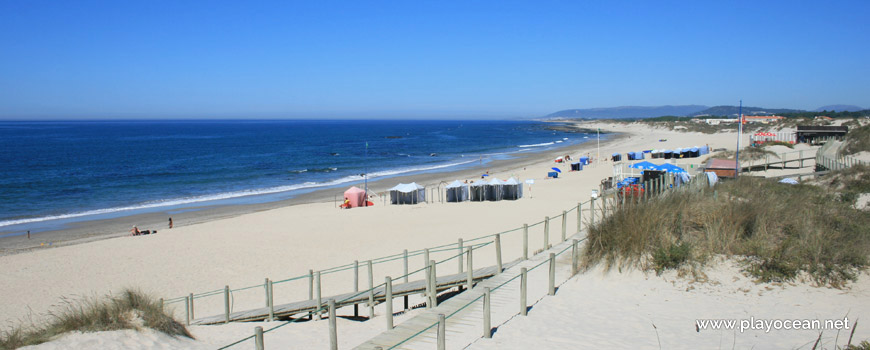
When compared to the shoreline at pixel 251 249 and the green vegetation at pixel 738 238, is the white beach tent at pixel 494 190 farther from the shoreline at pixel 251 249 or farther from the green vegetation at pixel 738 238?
the green vegetation at pixel 738 238

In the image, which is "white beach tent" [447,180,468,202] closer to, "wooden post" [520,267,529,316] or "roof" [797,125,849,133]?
"wooden post" [520,267,529,316]

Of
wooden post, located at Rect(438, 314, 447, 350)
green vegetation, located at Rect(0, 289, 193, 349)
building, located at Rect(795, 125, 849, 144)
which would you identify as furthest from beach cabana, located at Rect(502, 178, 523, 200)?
building, located at Rect(795, 125, 849, 144)

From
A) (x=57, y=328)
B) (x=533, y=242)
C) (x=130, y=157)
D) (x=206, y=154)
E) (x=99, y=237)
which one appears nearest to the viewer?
(x=57, y=328)

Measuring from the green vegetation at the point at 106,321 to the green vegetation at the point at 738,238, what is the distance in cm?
609

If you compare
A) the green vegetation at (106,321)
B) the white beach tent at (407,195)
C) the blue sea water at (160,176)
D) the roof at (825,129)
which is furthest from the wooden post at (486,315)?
the roof at (825,129)

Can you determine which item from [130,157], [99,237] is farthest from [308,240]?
[130,157]

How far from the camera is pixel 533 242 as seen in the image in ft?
44.7

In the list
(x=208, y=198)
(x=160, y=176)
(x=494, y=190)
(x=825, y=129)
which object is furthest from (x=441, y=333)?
(x=825, y=129)

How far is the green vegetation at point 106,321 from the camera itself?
18.9ft

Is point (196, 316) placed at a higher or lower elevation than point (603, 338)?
lower

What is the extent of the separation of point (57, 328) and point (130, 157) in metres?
56.1

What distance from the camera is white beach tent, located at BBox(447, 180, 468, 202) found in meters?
24.8

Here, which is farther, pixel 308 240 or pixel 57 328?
pixel 308 240

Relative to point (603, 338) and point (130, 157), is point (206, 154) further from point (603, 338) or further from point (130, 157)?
point (603, 338)
